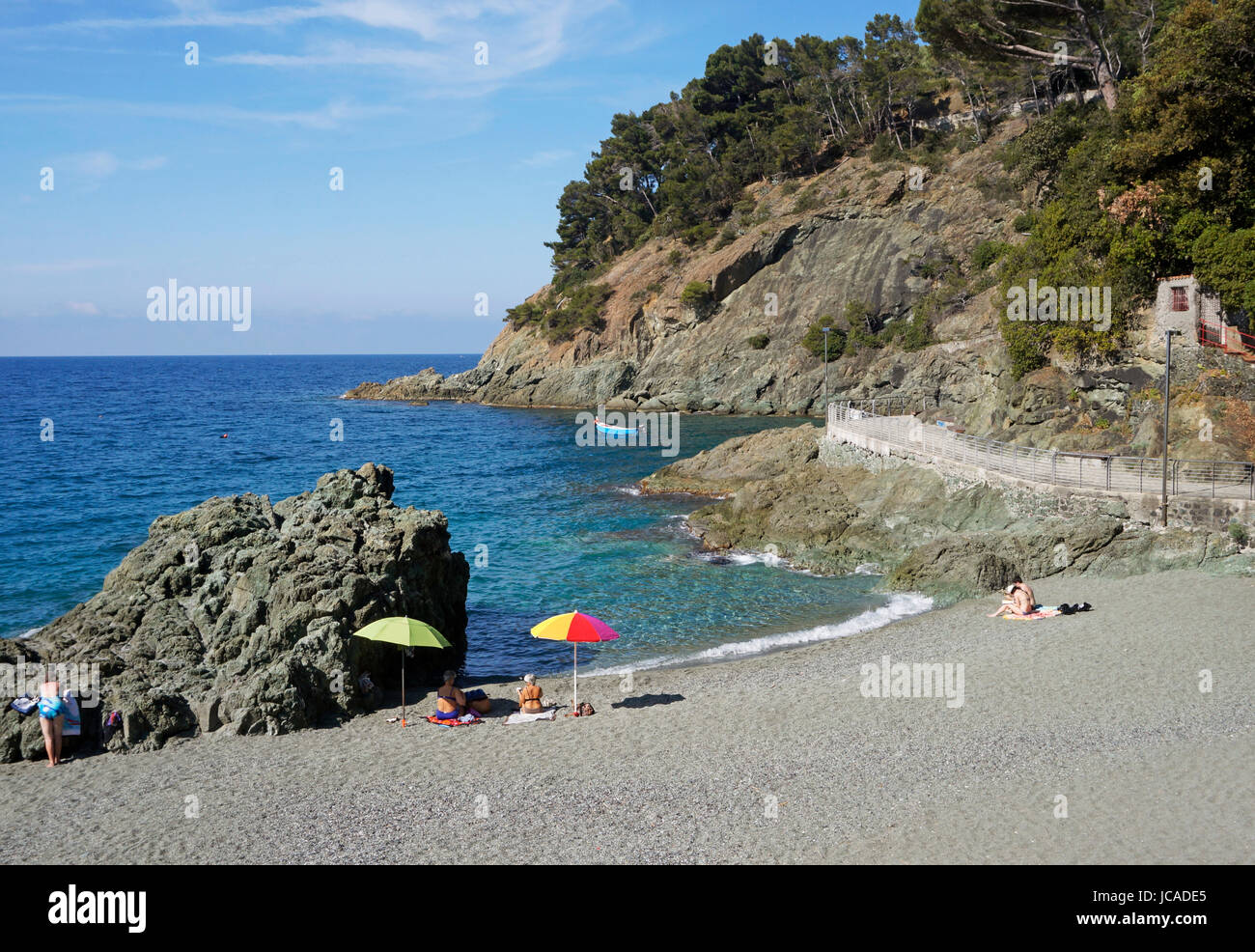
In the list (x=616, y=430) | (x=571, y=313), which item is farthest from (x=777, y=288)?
(x=616, y=430)

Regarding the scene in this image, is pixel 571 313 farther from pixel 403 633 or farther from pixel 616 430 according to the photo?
pixel 403 633

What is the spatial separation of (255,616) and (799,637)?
1180 cm

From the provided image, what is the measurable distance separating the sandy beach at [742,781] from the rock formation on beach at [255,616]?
2.28ft

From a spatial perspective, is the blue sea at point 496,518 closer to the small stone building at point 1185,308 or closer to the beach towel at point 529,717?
the beach towel at point 529,717

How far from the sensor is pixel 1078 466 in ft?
81.7

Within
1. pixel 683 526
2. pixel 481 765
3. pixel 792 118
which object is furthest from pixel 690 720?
pixel 792 118

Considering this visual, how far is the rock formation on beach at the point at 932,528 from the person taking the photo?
74.1ft

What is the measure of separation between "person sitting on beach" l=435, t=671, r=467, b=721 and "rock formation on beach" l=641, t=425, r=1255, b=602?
13244 mm

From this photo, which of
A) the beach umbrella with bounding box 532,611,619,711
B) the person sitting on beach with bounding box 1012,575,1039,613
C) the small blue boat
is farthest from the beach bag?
the small blue boat

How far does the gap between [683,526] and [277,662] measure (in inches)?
784

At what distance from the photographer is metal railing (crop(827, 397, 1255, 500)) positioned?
2259 cm
